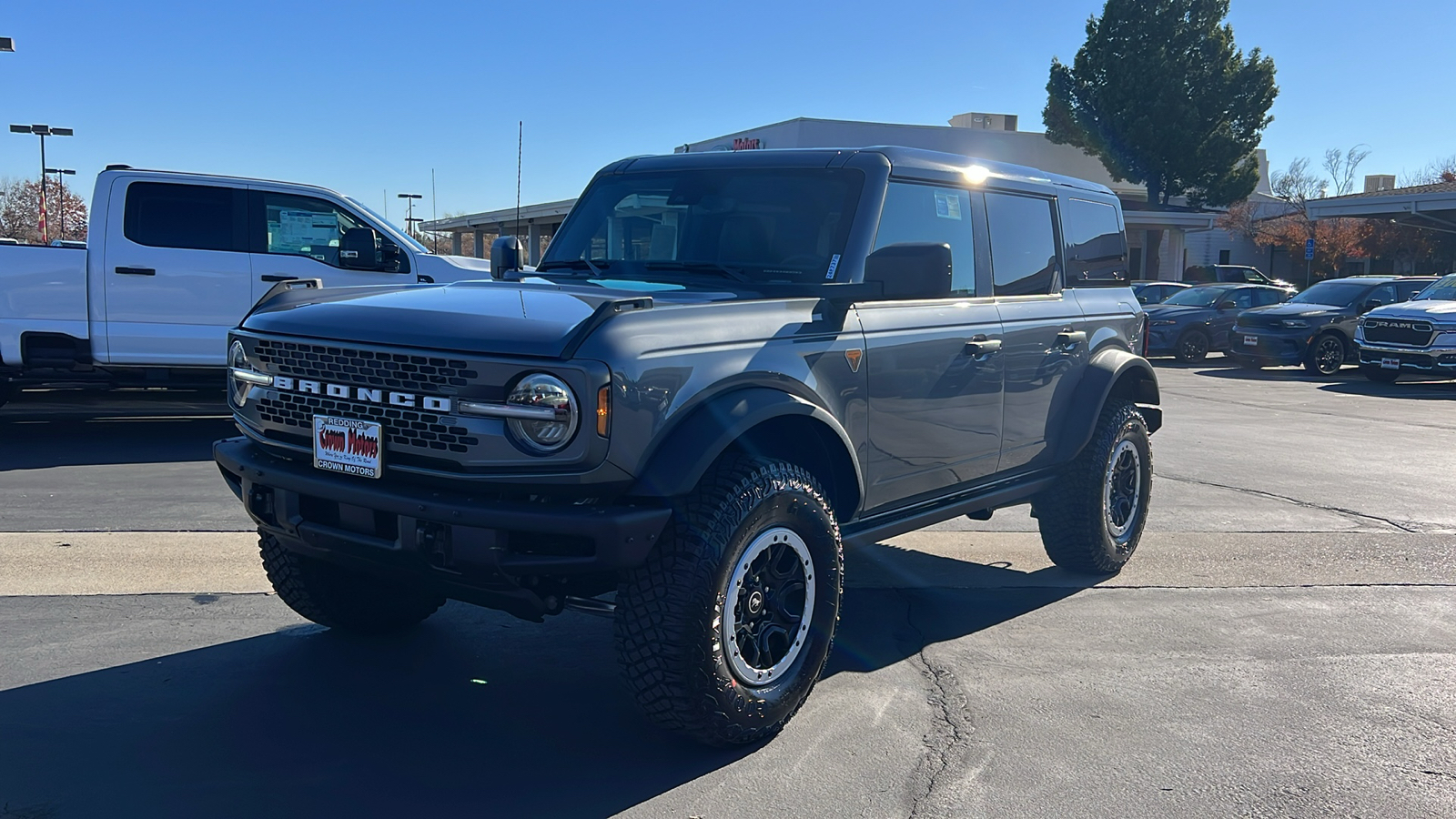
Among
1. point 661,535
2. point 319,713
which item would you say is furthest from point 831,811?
point 319,713

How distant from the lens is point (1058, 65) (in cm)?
5188

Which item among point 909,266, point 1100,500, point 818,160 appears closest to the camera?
point 909,266

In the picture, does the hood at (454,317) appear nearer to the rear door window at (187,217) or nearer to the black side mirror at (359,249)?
the black side mirror at (359,249)

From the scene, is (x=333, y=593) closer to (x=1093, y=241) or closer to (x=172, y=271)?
(x=1093, y=241)

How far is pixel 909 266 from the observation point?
4137mm

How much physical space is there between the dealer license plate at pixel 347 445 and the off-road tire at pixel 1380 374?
18924 millimetres

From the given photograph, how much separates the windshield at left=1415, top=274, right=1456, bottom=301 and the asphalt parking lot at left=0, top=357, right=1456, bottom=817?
14561 millimetres

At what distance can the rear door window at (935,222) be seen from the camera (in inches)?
189

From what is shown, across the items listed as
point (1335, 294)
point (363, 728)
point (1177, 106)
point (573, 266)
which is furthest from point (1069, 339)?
point (1177, 106)

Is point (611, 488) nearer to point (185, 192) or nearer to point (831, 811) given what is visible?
point (831, 811)

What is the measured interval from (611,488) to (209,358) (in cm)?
717

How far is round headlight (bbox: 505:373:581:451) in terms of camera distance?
3344mm

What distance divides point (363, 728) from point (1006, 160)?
30.7 metres

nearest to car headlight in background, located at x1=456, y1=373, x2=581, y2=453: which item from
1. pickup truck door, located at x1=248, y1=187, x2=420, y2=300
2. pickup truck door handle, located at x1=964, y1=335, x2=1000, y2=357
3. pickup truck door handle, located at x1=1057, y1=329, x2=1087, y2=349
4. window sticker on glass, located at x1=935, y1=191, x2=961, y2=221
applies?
pickup truck door handle, located at x1=964, y1=335, x2=1000, y2=357
